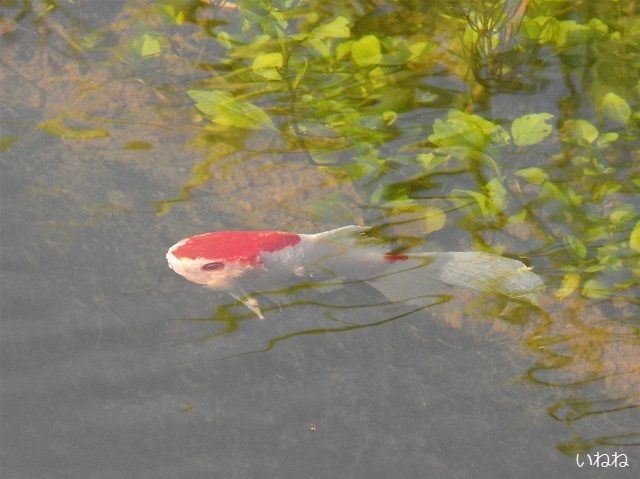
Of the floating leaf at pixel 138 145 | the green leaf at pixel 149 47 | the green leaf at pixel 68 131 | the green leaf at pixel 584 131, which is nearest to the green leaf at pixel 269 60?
the green leaf at pixel 149 47

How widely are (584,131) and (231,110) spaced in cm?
131

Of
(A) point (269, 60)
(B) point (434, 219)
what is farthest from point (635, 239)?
(A) point (269, 60)

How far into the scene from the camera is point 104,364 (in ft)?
9.00

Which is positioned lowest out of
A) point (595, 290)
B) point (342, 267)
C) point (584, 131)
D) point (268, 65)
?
point (595, 290)

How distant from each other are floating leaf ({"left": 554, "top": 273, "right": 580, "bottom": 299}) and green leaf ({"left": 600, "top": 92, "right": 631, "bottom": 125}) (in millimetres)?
720

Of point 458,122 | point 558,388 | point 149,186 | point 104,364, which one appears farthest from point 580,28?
point 104,364

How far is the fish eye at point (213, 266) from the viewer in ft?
9.29

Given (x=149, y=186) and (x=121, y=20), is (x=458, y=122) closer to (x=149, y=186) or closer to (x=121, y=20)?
(x=149, y=186)

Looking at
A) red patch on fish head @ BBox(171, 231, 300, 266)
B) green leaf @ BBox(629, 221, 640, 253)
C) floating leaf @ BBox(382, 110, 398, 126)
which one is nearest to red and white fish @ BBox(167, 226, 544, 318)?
red patch on fish head @ BBox(171, 231, 300, 266)

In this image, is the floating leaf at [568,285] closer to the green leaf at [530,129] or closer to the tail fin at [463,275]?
the tail fin at [463,275]

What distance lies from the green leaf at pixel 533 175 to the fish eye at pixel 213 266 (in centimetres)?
113

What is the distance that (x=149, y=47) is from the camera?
3.55 meters

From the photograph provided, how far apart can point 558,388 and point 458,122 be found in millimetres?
985

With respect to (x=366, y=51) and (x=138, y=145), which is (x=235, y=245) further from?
(x=366, y=51)
